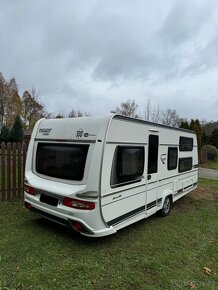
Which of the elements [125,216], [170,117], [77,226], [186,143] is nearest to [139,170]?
[125,216]

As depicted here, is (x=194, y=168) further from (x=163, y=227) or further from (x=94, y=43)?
(x=94, y=43)

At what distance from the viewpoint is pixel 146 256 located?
402cm

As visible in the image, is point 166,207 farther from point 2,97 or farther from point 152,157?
point 2,97

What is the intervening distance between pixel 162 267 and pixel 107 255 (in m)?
0.91

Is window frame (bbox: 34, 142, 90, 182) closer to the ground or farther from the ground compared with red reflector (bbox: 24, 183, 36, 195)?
farther from the ground

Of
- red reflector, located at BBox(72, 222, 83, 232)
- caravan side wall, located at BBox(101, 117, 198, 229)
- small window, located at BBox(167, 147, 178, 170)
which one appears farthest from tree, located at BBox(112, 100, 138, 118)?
red reflector, located at BBox(72, 222, 83, 232)

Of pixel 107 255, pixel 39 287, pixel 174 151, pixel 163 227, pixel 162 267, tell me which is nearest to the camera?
pixel 39 287

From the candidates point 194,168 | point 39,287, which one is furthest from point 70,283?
point 194,168

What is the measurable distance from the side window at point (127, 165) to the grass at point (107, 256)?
122cm

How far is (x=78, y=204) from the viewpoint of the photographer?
3.92 meters

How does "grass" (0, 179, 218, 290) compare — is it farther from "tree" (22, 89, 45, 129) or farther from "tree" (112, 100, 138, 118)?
"tree" (22, 89, 45, 129)

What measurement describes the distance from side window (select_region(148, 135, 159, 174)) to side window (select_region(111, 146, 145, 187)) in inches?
13.6

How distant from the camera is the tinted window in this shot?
416 centimetres

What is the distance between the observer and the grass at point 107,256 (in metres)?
3.21
